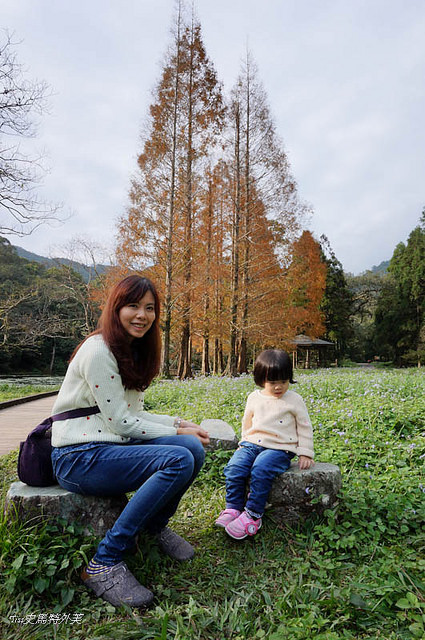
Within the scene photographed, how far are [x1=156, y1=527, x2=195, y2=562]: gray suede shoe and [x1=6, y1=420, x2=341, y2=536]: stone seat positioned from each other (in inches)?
11.8

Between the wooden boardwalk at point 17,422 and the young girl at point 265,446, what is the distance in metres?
3.22

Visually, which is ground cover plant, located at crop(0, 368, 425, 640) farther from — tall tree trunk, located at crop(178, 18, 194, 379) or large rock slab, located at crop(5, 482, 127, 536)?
tall tree trunk, located at crop(178, 18, 194, 379)

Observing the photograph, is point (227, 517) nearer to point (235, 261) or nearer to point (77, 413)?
point (77, 413)

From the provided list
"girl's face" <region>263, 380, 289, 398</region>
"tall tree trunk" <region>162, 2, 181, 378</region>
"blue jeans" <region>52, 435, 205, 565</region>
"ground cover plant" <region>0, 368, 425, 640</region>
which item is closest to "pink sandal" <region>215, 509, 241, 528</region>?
"ground cover plant" <region>0, 368, 425, 640</region>

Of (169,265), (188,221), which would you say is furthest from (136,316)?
(188,221)

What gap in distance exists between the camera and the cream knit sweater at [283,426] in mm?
2496

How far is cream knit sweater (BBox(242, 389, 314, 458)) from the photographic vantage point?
8.19 ft

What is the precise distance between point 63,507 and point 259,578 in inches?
42.5

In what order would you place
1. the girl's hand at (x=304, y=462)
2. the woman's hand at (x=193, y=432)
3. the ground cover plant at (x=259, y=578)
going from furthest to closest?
the girl's hand at (x=304, y=462), the woman's hand at (x=193, y=432), the ground cover plant at (x=259, y=578)

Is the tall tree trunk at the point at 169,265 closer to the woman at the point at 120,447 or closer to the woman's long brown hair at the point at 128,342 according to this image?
the woman's long brown hair at the point at 128,342

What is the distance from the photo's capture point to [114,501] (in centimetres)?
205

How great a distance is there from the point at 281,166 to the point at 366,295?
1167 inches

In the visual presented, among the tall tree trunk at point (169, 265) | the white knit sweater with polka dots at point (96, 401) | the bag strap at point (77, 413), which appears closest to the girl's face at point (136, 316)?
the white knit sweater with polka dots at point (96, 401)

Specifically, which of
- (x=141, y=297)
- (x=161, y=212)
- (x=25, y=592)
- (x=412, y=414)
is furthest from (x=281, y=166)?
(x=25, y=592)
